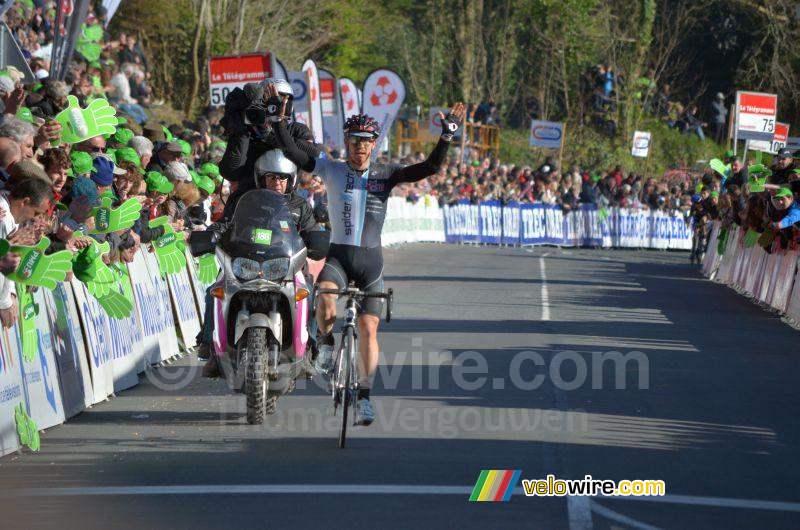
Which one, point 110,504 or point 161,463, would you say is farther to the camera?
point 161,463

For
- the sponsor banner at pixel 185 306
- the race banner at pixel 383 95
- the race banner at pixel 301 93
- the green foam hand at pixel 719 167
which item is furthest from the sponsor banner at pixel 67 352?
the race banner at pixel 383 95

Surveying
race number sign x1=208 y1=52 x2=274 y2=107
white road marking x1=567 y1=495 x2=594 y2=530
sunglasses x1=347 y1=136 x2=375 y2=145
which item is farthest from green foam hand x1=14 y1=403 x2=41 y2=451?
race number sign x1=208 y1=52 x2=274 y2=107

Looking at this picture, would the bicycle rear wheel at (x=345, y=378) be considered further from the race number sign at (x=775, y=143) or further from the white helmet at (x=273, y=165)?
the race number sign at (x=775, y=143)

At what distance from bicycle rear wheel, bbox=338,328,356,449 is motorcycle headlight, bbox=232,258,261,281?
803 millimetres

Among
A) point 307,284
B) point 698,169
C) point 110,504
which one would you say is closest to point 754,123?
point 698,169

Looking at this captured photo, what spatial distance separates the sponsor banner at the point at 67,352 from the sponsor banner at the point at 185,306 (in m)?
3.46

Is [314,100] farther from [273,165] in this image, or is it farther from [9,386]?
[9,386]

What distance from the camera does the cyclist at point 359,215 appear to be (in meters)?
10.7

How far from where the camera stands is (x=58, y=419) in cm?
1072

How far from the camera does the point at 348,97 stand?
35531mm

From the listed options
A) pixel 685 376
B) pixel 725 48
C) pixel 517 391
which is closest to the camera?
pixel 517 391

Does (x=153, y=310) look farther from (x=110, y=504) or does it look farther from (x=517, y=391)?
(x=110, y=504)

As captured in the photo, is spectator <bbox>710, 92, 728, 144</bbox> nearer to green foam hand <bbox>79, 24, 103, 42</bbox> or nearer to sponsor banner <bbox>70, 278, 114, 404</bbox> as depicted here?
green foam hand <bbox>79, 24, 103, 42</bbox>

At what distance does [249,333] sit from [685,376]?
5266 mm
